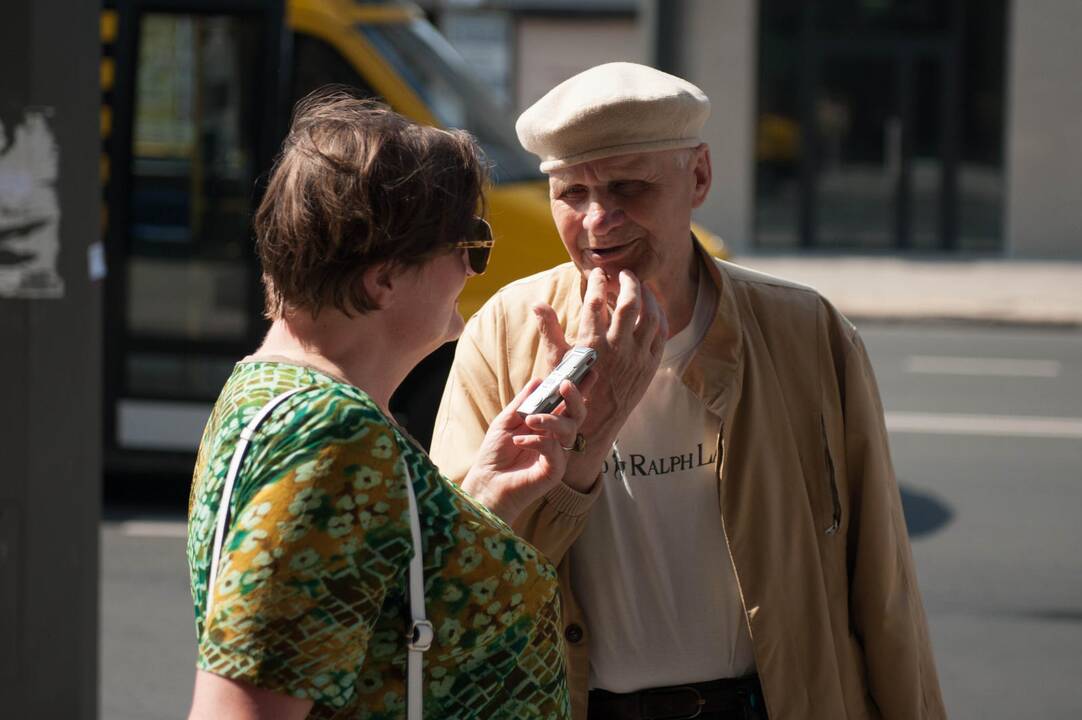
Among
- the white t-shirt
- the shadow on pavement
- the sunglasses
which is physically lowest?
the shadow on pavement

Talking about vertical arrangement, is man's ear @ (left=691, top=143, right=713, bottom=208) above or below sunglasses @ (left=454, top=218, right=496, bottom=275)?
above

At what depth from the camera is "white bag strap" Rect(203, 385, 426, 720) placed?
175 cm

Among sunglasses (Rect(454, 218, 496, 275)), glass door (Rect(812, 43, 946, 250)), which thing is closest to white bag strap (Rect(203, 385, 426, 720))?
sunglasses (Rect(454, 218, 496, 275))

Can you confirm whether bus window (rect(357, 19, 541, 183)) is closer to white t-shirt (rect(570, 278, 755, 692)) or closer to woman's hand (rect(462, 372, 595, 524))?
white t-shirt (rect(570, 278, 755, 692))

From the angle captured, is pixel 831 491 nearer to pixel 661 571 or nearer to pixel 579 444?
pixel 661 571

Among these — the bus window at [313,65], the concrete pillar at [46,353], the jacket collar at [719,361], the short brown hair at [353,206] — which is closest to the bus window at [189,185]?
the bus window at [313,65]

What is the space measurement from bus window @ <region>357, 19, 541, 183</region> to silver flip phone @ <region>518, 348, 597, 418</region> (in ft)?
17.8

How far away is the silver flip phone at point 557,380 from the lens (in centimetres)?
221

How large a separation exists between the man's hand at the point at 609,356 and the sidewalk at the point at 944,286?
12.0 metres

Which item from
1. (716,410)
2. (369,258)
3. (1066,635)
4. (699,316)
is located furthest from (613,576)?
(1066,635)

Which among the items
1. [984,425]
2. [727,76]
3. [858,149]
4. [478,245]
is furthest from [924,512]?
[727,76]

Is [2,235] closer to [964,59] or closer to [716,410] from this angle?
[716,410]

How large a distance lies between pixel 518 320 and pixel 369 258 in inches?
32.1

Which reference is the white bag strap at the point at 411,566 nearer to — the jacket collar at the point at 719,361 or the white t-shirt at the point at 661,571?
the white t-shirt at the point at 661,571
